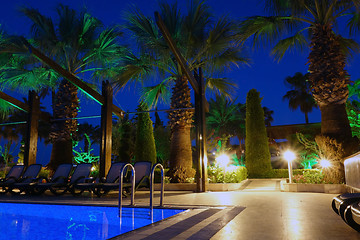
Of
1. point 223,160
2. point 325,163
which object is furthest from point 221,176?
point 325,163

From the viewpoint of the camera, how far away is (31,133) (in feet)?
37.8

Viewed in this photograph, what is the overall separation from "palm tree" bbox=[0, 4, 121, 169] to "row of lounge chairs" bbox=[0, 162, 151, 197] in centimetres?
296

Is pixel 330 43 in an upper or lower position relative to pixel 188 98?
upper

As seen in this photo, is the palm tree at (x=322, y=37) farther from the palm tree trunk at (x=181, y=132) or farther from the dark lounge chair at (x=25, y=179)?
the dark lounge chair at (x=25, y=179)

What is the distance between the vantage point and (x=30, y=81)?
14.7 meters

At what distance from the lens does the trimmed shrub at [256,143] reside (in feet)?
59.5

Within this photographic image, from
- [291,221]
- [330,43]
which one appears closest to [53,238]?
[291,221]

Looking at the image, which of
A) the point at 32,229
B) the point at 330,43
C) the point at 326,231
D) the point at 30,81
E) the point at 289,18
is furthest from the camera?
the point at 30,81

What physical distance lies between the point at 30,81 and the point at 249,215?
13.3 m

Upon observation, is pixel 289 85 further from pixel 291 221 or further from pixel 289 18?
pixel 291 221

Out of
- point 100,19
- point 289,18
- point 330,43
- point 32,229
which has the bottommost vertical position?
point 32,229

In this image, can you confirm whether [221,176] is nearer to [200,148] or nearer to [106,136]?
[200,148]

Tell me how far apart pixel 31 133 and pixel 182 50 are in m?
6.66

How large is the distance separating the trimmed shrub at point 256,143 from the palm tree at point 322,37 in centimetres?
798
